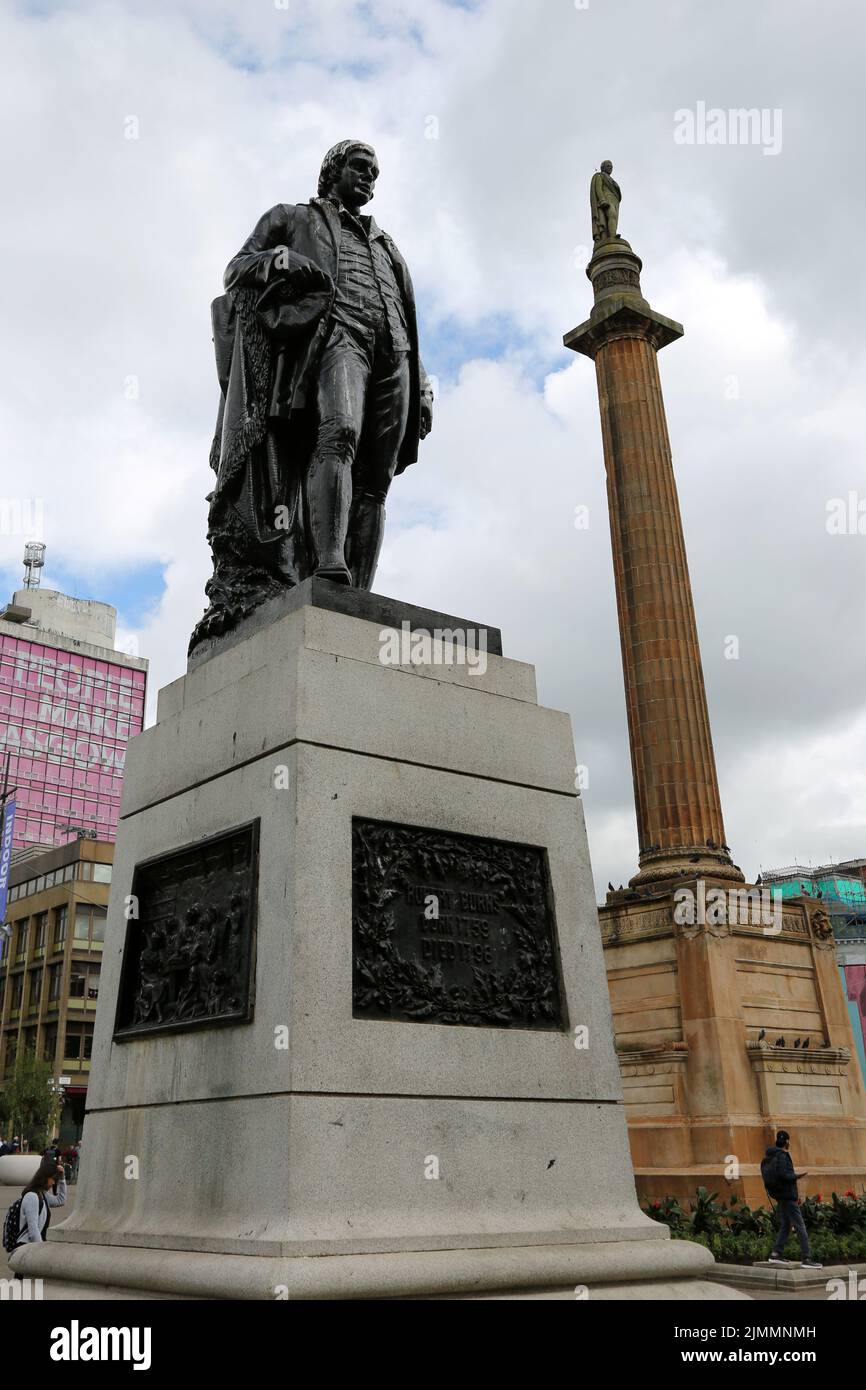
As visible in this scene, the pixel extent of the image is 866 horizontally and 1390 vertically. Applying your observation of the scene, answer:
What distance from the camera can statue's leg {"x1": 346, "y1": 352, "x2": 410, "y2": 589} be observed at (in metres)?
7.58

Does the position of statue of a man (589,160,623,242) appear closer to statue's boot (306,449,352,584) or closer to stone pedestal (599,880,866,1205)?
stone pedestal (599,880,866,1205)

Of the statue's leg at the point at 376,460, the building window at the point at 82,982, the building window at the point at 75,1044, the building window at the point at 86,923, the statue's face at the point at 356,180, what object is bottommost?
the statue's leg at the point at 376,460

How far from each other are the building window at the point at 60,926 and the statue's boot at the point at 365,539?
2680 inches

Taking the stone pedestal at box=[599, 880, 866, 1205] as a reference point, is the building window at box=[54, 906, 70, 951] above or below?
above

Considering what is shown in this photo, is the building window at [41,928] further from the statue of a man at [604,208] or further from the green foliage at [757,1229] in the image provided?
the green foliage at [757,1229]

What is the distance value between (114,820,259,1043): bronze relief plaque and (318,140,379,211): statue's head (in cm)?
452

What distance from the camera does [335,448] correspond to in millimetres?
6988

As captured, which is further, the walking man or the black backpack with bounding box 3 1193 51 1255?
the walking man

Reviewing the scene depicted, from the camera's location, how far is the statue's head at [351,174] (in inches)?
304

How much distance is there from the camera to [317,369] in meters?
7.19

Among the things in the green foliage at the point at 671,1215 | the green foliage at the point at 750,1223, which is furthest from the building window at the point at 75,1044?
the green foliage at the point at 750,1223

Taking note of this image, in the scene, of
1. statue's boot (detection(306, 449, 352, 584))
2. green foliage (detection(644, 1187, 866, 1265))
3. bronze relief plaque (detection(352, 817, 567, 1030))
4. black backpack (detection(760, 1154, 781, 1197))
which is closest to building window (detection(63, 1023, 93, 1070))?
green foliage (detection(644, 1187, 866, 1265))
